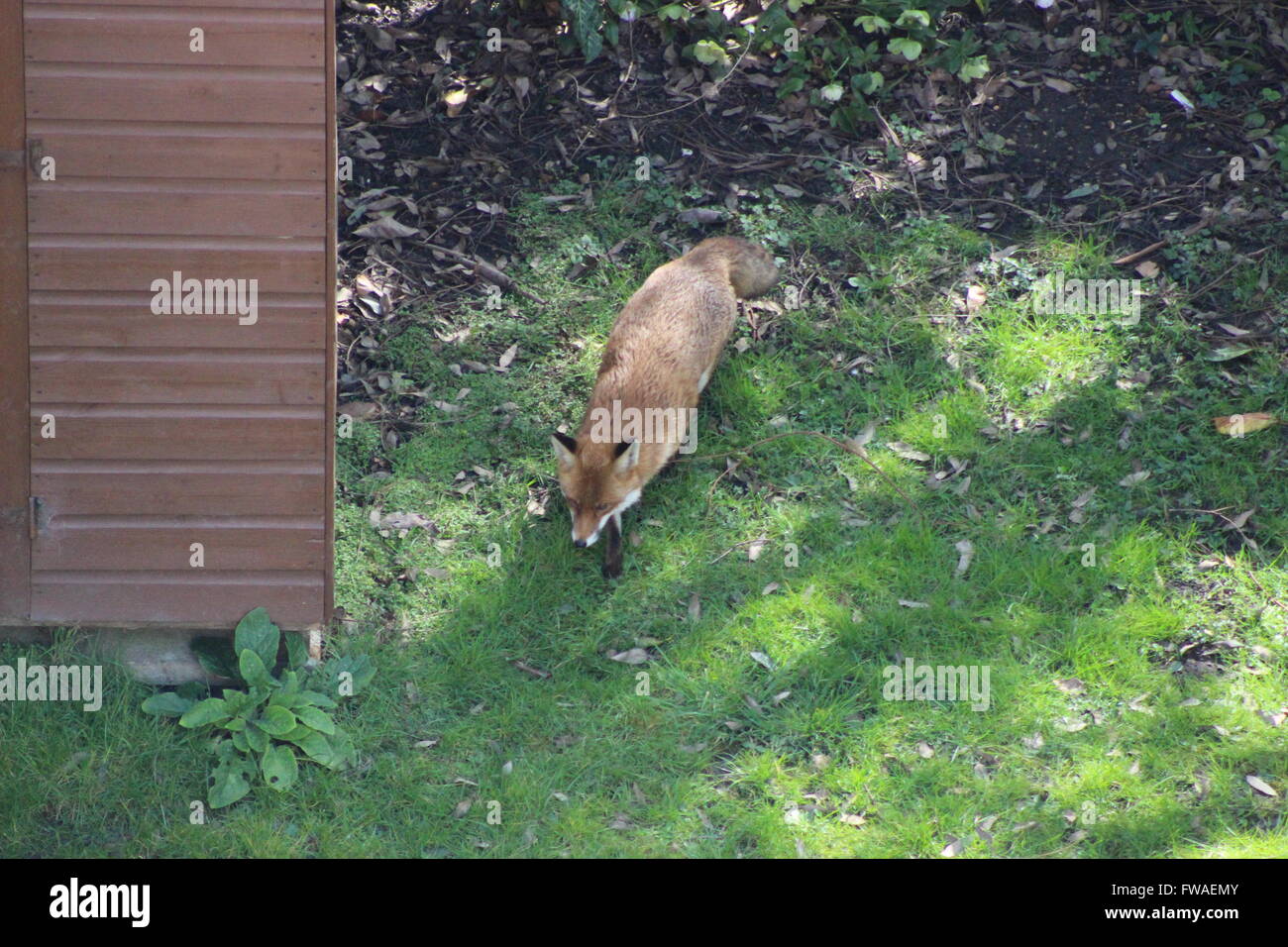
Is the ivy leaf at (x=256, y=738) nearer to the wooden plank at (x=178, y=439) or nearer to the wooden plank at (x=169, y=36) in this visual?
the wooden plank at (x=178, y=439)

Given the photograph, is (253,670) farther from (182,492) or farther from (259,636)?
(182,492)

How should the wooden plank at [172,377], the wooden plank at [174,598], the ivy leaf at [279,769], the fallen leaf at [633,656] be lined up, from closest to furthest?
the ivy leaf at [279,769]
the wooden plank at [172,377]
the wooden plank at [174,598]
the fallen leaf at [633,656]

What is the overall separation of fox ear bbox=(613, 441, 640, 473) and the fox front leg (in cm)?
30

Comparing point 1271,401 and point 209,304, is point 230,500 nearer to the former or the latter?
point 209,304

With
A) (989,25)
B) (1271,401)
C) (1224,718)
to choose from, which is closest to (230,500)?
(1224,718)

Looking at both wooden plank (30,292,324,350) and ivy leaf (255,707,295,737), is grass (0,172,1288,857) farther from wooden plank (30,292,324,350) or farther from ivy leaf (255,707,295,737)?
wooden plank (30,292,324,350)

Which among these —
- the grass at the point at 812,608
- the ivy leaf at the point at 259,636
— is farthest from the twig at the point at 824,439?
the ivy leaf at the point at 259,636

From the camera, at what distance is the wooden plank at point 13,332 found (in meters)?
5.38

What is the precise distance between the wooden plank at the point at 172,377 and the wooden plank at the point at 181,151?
847 mm

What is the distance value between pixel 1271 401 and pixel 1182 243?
1.34 m

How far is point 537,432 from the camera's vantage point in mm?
7086

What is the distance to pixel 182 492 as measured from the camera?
5.70m

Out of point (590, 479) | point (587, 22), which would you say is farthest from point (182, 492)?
point (587, 22)

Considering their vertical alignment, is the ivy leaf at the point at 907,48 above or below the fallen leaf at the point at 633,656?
above
